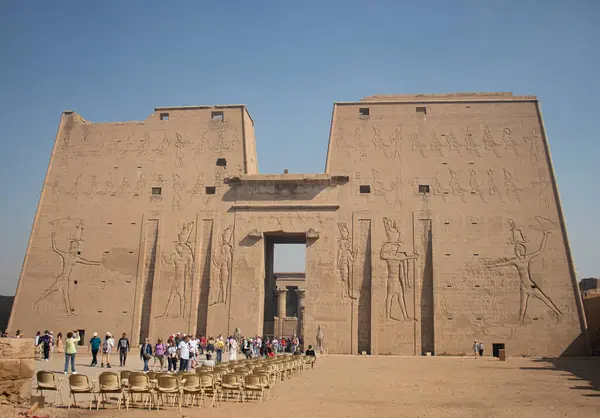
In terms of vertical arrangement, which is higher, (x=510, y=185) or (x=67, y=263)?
(x=510, y=185)

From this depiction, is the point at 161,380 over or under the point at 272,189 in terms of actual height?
under

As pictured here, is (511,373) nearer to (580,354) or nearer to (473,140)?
(580,354)

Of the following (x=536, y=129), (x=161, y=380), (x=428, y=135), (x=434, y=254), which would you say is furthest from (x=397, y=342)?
(x=161, y=380)

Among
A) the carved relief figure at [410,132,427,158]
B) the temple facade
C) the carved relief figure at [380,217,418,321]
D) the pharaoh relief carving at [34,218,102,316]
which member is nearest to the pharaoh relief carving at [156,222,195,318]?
the temple facade

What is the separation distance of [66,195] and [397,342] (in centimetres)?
1655

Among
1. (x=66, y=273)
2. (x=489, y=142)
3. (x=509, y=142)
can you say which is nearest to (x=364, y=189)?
(x=489, y=142)

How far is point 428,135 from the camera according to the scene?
26.9m

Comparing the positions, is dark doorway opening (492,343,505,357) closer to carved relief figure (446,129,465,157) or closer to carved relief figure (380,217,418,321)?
carved relief figure (380,217,418,321)

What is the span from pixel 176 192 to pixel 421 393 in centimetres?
1771

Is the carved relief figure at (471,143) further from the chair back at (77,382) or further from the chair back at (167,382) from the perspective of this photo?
the chair back at (77,382)

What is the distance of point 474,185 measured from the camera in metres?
26.1

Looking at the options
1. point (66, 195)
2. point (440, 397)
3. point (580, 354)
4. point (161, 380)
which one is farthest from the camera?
point (66, 195)

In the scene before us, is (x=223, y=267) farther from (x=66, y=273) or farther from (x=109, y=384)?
(x=109, y=384)

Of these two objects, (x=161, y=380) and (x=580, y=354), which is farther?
(x=580, y=354)
